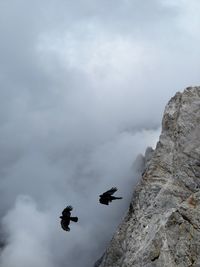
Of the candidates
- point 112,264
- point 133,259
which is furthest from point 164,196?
point 112,264

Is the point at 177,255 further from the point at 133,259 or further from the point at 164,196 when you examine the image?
the point at 164,196

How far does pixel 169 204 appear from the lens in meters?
43.6

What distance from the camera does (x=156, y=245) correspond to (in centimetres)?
3738

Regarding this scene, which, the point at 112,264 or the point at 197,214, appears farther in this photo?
the point at 112,264

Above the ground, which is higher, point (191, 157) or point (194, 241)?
point (191, 157)

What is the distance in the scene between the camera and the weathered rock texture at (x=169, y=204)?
36750mm

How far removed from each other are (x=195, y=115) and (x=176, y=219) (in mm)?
13773

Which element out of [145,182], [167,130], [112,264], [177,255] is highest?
[167,130]

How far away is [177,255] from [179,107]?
58.2ft

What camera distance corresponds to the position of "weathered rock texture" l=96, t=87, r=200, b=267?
121 ft

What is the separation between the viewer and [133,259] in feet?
130

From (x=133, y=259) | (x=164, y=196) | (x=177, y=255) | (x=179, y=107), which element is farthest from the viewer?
(x=179, y=107)

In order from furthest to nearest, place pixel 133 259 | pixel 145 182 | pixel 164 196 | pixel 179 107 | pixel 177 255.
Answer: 1. pixel 179 107
2. pixel 145 182
3. pixel 164 196
4. pixel 133 259
5. pixel 177 255

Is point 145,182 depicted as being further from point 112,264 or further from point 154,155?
point 112,264
